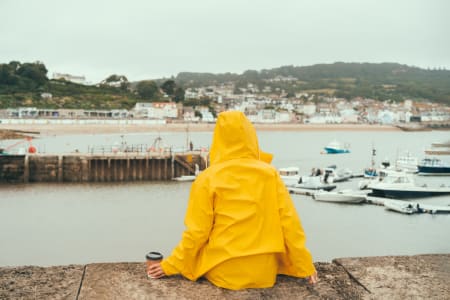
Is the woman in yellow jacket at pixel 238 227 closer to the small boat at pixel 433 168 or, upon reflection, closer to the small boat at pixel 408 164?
the small boat at pixel 408 164

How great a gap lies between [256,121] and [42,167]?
110870 mm

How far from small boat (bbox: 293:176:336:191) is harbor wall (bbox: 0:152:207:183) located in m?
6.46

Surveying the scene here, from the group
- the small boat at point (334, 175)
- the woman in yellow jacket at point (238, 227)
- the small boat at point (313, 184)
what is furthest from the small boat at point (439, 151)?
the woman in yellow jacket at point (238, 227)

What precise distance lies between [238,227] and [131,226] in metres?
15.2

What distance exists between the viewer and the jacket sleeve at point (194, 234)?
3.00 metres

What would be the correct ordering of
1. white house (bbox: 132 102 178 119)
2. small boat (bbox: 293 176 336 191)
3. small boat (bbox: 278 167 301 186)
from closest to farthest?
small boat (bbox: 293 176 336 191), small boat (bbox: 278 167 301 186), white house (bbox: 132 102 178 119)

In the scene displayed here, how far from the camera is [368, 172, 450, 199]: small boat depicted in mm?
26094

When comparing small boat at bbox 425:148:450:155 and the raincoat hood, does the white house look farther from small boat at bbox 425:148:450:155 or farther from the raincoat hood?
the raincoat hood

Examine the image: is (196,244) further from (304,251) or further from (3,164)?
(3,164)

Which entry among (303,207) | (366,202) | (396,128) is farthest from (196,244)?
(396,128)

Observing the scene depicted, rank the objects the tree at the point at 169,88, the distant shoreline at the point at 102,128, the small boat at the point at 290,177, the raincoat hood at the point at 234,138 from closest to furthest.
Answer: the raincoat hood at the point at 234,138 < the small boat at the point at 290,177 < the distant shoreline at the point at 102,128 < the tree at the point at 169,88

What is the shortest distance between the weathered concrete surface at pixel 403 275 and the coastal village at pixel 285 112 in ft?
289

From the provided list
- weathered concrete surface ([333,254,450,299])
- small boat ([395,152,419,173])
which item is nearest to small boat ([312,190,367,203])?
small boat ([395,152,419,173])

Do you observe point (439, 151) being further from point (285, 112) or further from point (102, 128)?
point (285, 112)
